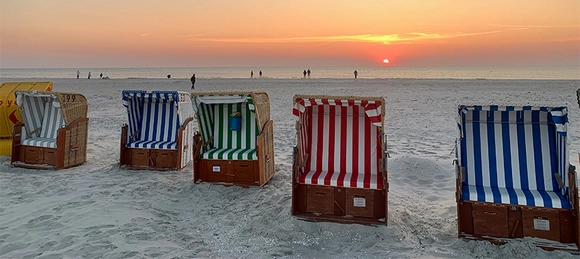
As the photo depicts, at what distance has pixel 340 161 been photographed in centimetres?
503

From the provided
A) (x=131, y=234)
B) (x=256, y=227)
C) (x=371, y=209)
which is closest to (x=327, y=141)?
(x=371, y=209)

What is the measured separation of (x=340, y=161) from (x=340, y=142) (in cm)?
27

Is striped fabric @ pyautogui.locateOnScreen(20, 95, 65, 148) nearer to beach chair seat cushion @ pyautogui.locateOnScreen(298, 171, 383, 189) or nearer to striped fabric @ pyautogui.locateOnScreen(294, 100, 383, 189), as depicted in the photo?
striped fabric @ pyautogui.locateOnScreen(294, 100, 383, 189)

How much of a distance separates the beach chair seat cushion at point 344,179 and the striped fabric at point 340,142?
0.04 feet

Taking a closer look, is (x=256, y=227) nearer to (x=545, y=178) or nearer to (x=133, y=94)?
(x=545, y=178)

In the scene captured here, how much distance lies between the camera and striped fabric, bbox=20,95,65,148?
24.3ft

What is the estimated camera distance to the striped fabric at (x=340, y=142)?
16.2 feet

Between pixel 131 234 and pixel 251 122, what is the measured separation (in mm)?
A: 2983

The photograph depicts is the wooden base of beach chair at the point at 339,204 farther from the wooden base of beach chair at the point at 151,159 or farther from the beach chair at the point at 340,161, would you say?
the wooden base of beach chair at the point at 151,159

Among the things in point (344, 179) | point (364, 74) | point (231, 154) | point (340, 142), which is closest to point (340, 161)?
point (340, 142)

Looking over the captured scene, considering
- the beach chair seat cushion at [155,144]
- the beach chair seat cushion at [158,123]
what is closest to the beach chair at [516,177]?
the beach chair seat cushion at [155,144]

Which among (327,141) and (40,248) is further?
(327,141)

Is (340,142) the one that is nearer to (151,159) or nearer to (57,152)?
(151,159)

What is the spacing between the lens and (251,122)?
256 inches
